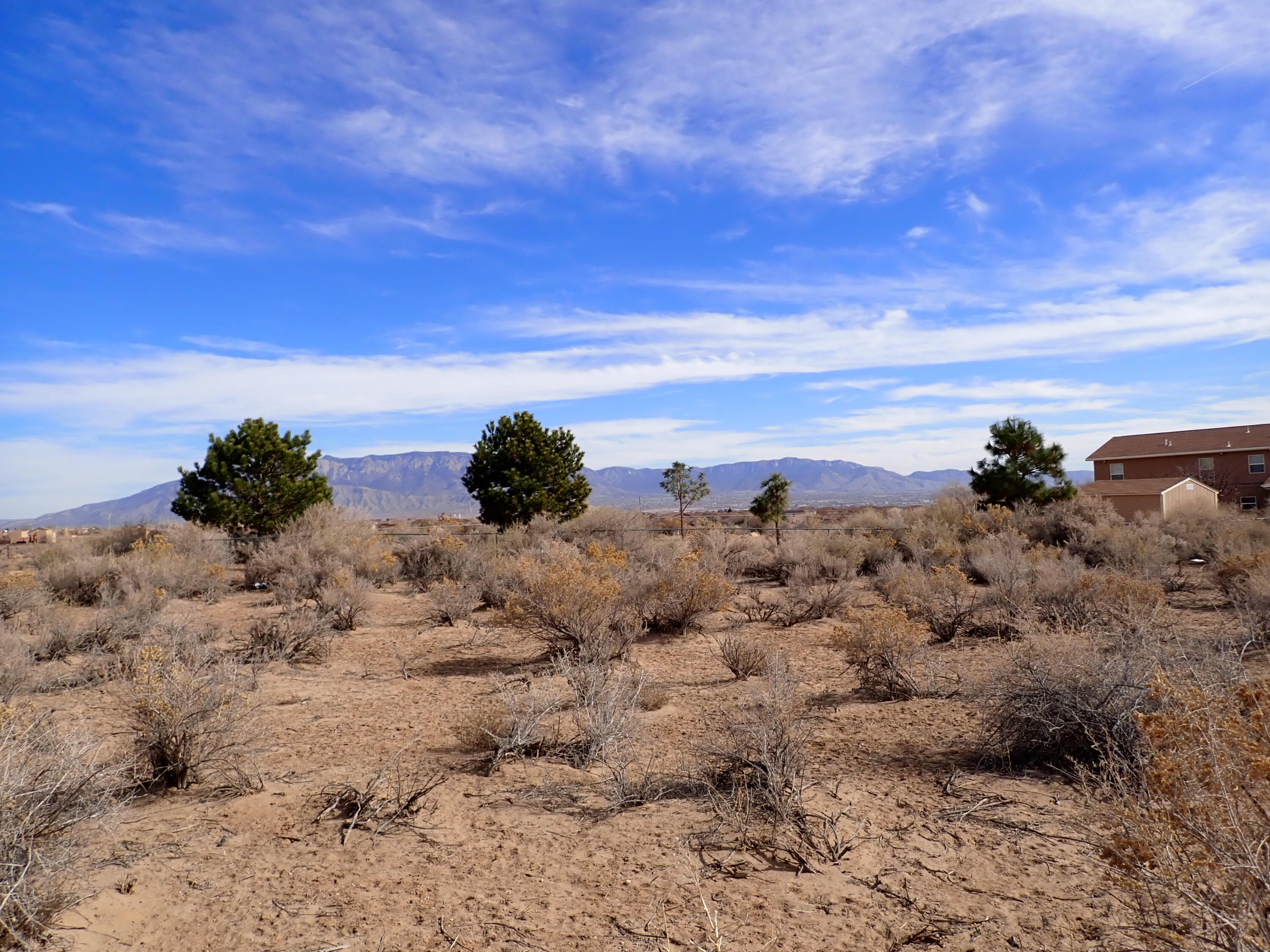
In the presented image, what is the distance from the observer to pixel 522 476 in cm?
2605

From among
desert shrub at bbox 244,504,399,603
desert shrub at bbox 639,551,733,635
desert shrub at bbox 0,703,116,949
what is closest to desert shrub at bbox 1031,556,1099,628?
desert shrub at bbox 639,551,733,635

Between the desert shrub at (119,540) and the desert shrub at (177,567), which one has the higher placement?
the desert shrub at (119,540)

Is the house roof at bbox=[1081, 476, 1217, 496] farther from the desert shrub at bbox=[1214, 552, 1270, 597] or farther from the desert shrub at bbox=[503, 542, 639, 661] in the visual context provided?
the desert shrub at bbox=[503, 542, 639, 661]

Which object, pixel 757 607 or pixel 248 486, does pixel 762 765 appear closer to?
pixel 757 607

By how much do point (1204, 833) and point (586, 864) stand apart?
3.11 meters

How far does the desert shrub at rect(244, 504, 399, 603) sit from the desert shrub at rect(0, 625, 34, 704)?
17.1 ft

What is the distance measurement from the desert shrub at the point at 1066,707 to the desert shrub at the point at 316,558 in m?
11.2

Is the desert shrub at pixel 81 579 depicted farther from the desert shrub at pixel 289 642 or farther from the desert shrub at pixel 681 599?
the desert shrub at pixel 681 599

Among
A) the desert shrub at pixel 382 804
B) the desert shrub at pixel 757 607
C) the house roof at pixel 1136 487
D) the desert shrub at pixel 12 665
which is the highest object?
the house roof at pixel 1136 487

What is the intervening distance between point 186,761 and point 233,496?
64.2 ft

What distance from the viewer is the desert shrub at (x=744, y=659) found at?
913 cm

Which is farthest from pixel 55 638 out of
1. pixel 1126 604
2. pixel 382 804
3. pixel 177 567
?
pixel 1126 604

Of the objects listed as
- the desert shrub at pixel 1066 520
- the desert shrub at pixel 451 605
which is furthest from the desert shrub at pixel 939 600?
the desert shrub at pixel 1066 520

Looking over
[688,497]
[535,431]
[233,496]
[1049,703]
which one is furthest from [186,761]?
[688,497]
